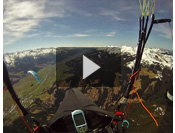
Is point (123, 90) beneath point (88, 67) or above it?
beneath

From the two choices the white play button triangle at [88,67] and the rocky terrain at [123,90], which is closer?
the white play button triangle at [88,67]

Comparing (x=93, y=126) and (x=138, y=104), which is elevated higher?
(x=93, y=126)

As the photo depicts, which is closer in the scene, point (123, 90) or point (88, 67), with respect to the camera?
point (88, 67)

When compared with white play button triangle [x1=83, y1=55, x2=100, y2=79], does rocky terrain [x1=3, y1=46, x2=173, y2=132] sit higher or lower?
lower

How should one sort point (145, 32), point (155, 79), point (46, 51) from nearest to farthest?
point (145, 32), point (155, 79), point (46, 51)

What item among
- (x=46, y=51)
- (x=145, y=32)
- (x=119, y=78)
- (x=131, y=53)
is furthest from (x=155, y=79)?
(x=46, y=51)

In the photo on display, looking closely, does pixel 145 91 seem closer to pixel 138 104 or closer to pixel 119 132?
pixel 138 104

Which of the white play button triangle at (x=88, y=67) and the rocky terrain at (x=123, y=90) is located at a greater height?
the white play button triangle at (x=88, y=67)

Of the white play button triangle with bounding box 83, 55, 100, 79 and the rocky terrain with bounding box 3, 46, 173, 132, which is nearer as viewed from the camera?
the white play button triangle with bounding box 83, 55, 100, 79

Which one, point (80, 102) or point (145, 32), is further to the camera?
point (145, 32)

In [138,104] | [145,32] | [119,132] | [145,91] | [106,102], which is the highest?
[145,32]

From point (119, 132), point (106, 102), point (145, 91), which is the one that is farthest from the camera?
point (106, 102)
